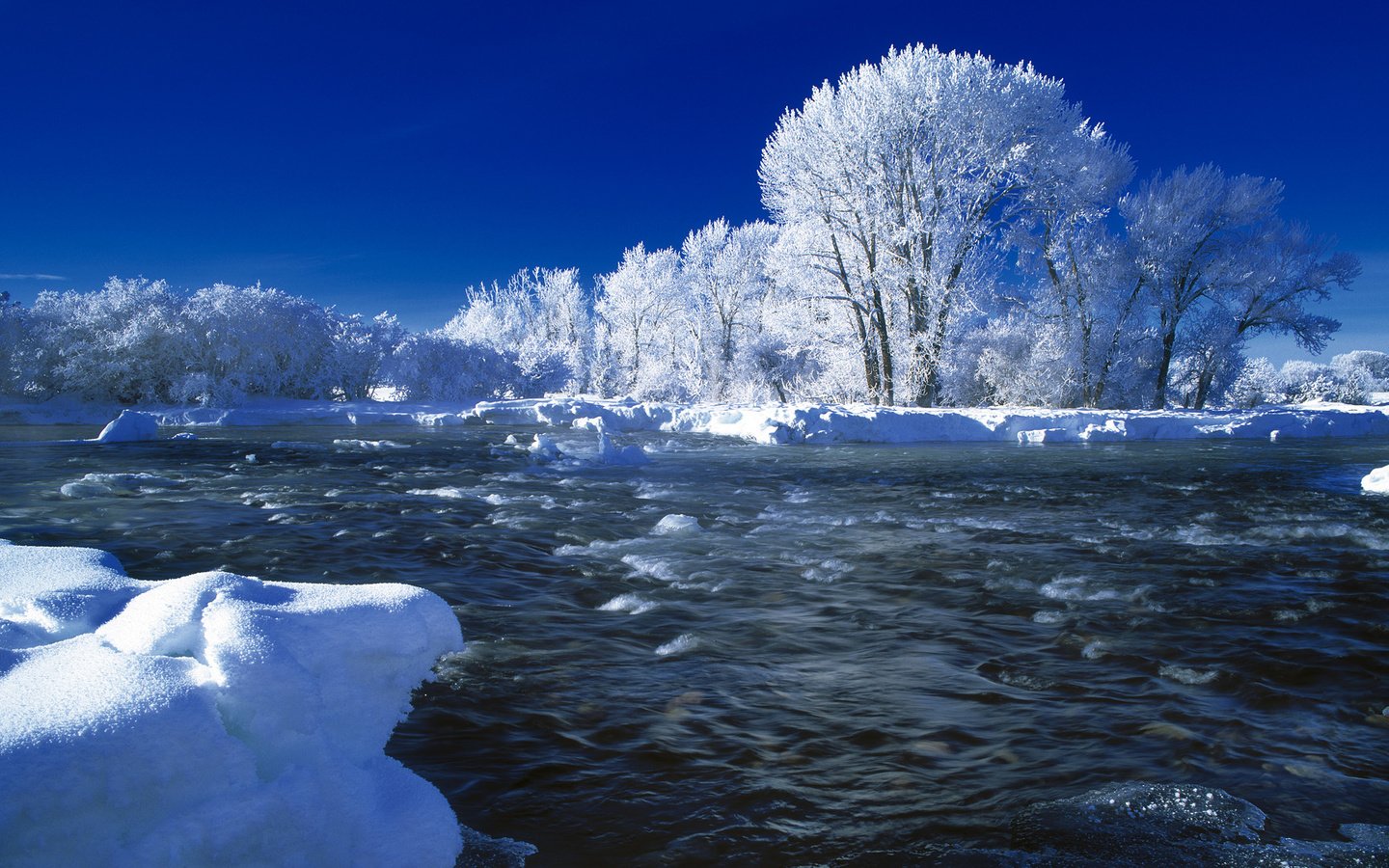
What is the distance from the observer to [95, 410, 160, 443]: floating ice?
16.1 metres

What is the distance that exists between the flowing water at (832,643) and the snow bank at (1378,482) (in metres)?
0.58

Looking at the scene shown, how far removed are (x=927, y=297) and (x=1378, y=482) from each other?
13.3 metres

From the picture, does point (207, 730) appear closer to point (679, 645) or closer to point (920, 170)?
point (679, 645)

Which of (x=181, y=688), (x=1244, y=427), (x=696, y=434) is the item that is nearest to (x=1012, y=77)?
(x=1244, y=427)

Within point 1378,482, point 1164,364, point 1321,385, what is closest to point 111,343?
point 1378,482

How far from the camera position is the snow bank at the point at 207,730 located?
1.57 m

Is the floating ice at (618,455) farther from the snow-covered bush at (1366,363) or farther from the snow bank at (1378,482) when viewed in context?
the snow-covered bush at (1366,363)

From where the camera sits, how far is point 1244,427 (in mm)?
19391

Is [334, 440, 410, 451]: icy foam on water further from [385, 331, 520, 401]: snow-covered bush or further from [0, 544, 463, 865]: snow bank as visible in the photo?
[385, 331, 520, 401]: snow-covered bush

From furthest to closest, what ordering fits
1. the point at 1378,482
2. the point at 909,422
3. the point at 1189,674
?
the point at 909,422, the point at 1378,482, the point at 1189,674

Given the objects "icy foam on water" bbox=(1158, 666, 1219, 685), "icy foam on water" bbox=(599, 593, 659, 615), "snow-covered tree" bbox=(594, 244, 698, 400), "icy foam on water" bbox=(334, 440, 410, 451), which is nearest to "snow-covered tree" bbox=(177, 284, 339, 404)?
"icy foam on water" bbox=(334, 440, 410, 451)

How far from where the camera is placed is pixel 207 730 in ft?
5.85

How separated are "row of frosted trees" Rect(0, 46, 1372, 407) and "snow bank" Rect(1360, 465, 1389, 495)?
12.9m

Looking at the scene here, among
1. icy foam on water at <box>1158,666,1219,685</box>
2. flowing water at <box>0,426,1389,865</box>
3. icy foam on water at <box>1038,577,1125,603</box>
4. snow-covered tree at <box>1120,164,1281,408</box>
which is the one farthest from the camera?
snow-covered tree at <box>1120,164,1281,408</box>
